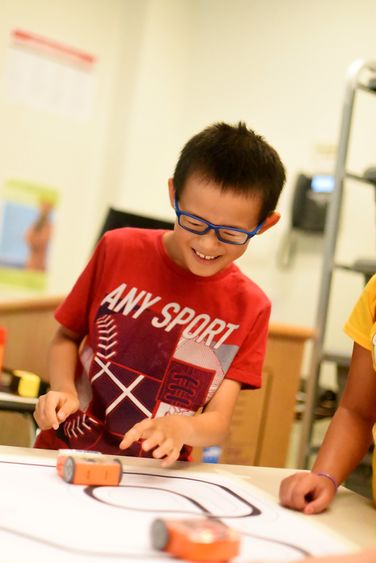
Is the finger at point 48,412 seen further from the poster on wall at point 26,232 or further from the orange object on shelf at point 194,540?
the poster on wall at point 26,232

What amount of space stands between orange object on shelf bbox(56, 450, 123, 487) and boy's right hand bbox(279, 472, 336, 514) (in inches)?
8.2

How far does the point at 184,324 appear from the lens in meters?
1.17

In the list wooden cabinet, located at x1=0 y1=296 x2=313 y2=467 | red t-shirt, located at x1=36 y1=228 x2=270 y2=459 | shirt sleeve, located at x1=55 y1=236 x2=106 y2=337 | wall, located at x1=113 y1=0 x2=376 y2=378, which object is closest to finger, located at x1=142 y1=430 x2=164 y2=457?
red t-shirt, located at x1=36 y1=228 x2=270 y2=459

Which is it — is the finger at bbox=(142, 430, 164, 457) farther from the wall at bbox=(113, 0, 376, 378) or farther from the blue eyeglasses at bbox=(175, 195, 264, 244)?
the wall at bbox=(113, 0, 376, 378)

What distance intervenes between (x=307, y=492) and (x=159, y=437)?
0.63 ft

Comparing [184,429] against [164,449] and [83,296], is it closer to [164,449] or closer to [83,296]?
[164,449]

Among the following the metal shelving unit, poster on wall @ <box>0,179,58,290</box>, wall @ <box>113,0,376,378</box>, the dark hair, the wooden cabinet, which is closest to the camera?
the dark hair

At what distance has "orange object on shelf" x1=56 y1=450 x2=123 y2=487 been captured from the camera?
816mm

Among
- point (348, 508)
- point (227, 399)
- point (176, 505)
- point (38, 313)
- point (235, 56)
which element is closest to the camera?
point (176, 505)

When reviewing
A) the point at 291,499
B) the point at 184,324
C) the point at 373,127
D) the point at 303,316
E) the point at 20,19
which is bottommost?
the point at 303,316

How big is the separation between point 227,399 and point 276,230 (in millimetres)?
2436

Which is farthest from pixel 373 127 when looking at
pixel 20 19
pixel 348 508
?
pixel 348 508

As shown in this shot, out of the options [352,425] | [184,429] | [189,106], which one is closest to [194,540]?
[184,429]

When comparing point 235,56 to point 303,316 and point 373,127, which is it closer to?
point 373,127
